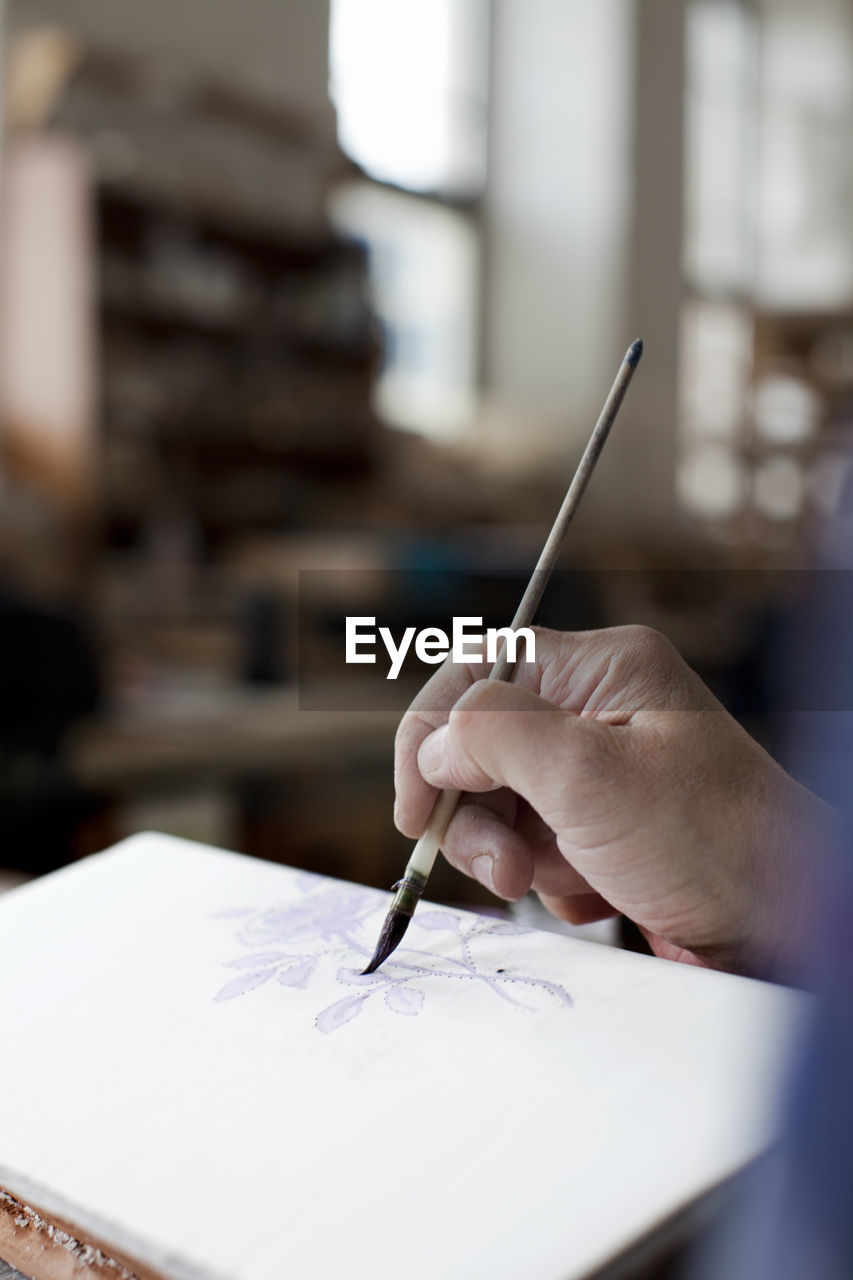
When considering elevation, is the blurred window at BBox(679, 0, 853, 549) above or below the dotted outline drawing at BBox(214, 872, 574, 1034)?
above

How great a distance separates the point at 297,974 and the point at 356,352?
5.99 m

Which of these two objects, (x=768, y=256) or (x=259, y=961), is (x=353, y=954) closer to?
(x=259, y=961)

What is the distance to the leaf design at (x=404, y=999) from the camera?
50cm

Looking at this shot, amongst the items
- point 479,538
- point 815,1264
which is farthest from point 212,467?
point 815,1264

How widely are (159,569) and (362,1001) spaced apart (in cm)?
477

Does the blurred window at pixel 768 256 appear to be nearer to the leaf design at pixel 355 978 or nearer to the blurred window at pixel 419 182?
the blurred window at pixel 419 182

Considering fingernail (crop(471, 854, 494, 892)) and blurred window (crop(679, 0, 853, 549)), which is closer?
fingernail (crop(471, 854, 494, 892))

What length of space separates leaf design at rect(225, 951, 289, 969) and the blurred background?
27 centimetres

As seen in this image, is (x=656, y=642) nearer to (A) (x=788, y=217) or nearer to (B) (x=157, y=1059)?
(B) (x=157, y=1059)

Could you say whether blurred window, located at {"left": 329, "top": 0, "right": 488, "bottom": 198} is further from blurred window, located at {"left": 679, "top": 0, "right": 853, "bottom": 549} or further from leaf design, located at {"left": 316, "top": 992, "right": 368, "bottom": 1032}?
leaf design, located at {"left": 316, "top": 992, "right": 368, "bottom": 1032}

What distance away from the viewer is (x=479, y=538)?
672cm

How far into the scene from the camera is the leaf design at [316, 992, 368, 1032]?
0.49 m

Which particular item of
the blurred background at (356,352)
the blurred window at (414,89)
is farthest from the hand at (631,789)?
the blurred window at (414,89)

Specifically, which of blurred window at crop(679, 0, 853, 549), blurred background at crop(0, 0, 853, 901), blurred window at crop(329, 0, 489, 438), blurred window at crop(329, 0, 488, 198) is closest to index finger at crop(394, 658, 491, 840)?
blurred background at crop(0, 0, 853, 901)
